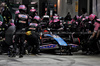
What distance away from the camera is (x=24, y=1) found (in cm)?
5100

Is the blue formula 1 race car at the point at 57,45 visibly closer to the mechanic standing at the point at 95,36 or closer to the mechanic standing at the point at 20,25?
the mechanic standing at the point at 95,36

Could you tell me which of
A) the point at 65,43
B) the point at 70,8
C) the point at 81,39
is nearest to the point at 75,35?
the point at 81,39

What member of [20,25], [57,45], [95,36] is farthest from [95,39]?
[20,25]

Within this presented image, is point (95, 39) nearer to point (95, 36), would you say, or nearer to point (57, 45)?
point (95, 36)

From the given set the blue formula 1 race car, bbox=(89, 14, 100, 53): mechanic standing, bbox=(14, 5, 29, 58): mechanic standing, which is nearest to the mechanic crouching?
bbox=(89, 14, 100, 53): mechanic standing

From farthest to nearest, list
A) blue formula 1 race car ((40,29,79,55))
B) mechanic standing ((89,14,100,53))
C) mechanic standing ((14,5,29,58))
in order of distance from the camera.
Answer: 1. mechanic standing ((89,14,100,53))
2. blue formula 1 race car ((40,29,79,55))
3. mechanic standing ((14,5,29,58))

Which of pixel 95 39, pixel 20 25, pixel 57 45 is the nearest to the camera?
pixel 20 25

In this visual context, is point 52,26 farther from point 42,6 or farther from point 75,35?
point 42,6

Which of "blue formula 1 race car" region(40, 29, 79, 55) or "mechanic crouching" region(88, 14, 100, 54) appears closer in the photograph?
"blue formula 1 race car" region(40, 29, 79, 55)

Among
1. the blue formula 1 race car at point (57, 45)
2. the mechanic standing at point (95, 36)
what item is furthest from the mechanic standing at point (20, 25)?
the mechanic standing at point (95, 36)

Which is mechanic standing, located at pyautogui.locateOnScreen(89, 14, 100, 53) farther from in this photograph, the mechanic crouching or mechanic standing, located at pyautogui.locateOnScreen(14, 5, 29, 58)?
mechanic standing, located at pyautogui.locateOnScreen(14, 5, 29, 58)

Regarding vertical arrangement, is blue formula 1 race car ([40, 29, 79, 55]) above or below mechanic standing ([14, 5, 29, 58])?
below

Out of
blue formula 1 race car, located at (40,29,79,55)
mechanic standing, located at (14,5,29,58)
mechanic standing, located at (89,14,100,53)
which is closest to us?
mechanic standing, located at (14,5,29,58)

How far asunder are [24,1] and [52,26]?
109ft
